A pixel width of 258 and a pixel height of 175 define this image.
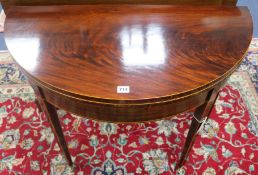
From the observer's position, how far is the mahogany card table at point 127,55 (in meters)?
0.62

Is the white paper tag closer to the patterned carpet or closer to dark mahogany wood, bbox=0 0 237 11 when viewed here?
dark mahogany wood, bbox=0 0 237 11

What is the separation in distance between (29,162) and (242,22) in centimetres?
101

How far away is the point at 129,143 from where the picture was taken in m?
1.20

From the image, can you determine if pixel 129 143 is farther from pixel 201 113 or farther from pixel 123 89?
pixel 123 89

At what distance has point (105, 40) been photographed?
732mm

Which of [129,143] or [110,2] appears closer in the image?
[110,2]

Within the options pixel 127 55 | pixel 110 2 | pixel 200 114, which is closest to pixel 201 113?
pixel 200 114

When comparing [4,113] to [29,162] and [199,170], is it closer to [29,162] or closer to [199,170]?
[29,162]

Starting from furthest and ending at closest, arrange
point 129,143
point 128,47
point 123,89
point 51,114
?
point 129,143 < point 51,114 < point 128,47 < point 123,89

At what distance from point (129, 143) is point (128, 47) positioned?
611 mm

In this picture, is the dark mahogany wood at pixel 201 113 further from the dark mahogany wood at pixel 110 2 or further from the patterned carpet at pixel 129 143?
the dark mahogany wood at pixel 110 2

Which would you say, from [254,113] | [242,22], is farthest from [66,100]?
[254,113]

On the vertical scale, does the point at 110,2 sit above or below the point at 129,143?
above

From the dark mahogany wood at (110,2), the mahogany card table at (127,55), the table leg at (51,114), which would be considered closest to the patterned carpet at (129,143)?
the table leg at (51,114)
